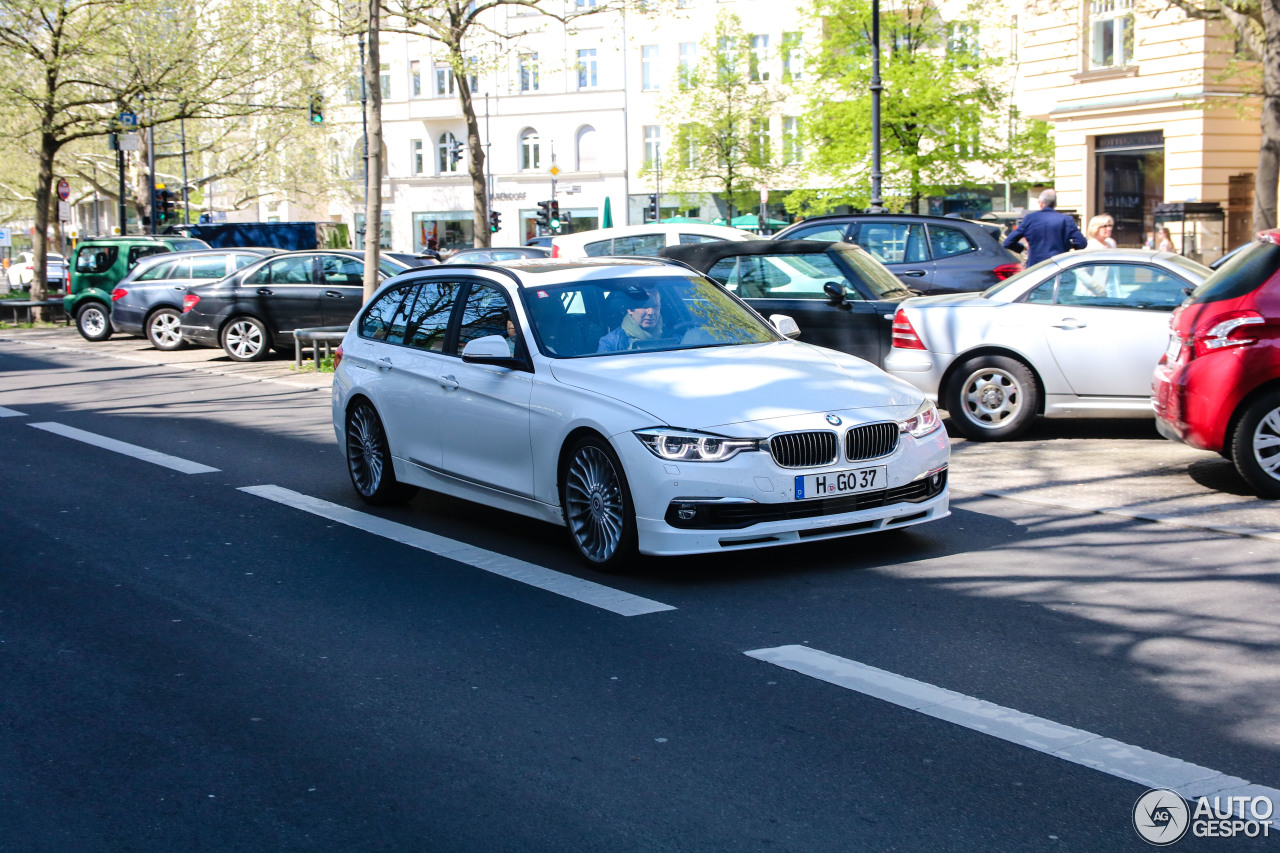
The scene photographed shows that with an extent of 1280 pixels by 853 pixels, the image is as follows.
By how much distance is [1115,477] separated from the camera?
33.4 feet

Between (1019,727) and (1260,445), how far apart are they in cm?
502

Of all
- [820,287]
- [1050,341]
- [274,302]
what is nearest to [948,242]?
[820,287]

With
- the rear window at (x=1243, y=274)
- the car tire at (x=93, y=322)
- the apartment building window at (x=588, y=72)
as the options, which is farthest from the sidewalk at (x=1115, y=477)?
the apartment building window at (x=588, y=72)

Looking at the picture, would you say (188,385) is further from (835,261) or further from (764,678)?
(764,678)

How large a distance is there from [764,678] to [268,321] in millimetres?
17615

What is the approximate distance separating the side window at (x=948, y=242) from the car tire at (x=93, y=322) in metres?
17.3

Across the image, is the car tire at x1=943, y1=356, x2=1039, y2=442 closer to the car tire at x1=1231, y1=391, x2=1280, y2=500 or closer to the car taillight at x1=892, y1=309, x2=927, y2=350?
the car taillight at x1=892, y1=309, x2=927, y2=350

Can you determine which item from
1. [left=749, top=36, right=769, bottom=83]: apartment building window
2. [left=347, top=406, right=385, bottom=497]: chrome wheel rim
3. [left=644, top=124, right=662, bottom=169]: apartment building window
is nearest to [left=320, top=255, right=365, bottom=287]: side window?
[left=347, top=406, right=385, bottom=497]: chrome wheel rim

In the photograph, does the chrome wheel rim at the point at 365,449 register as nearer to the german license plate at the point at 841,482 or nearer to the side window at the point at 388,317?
the side window at the point at 388,317

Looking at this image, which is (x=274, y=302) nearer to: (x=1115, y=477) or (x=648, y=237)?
(x=648, y=237)

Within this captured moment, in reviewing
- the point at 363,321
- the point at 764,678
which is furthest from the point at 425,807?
the point at 363,321

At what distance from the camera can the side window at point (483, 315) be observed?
8.28 metres

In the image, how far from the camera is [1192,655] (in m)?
5.77

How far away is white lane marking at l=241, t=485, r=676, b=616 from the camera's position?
6.77 m
